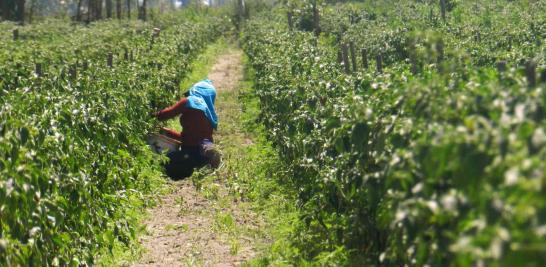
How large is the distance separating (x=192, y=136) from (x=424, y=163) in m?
6.60

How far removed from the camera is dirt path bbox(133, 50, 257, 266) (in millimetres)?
6469

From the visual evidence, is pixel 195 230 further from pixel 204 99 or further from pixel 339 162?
pixel 204 99

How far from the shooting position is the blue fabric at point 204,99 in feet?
32.3

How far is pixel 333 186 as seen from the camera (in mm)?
6082

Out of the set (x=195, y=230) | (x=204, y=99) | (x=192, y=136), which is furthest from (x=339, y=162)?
(x=204, y=99)

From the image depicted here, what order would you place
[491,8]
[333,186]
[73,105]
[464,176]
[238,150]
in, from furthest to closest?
[491,8] → [238,150] → [73,105] → [333,186] → [464,176]

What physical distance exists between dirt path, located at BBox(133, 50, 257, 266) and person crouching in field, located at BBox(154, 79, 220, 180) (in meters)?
0.33

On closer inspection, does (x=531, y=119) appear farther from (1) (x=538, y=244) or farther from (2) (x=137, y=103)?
(2) (x=137, y=103)

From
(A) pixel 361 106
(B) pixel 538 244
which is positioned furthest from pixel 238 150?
(B) pixel 538 244

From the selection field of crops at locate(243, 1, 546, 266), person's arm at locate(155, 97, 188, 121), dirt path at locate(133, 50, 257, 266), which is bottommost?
dirt path at locate(133, 50, 257, 266)

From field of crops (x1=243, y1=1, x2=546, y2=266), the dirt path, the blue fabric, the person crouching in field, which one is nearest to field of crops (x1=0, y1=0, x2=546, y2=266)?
field of crops (x1=243, y1=1, x2=546, y2=266)

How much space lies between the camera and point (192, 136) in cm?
991

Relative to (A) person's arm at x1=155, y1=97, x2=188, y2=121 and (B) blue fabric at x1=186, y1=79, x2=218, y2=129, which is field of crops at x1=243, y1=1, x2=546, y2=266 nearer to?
(B) blue fabric at x1=186, y1=79, x2=218, y2=129

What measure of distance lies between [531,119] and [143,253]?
Answer: 409 cm
